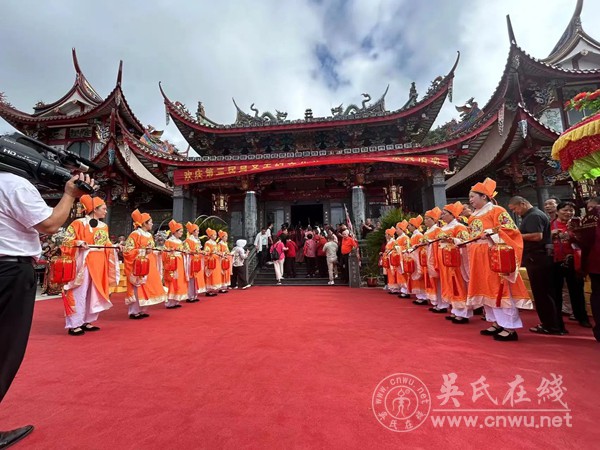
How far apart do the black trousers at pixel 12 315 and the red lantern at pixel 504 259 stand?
3528 mm

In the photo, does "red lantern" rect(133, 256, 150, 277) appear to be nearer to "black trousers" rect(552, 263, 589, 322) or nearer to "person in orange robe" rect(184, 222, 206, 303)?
"person in orange robe" rect(184, 222, 206, 303)

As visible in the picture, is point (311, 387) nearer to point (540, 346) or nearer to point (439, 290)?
point (540, 346)

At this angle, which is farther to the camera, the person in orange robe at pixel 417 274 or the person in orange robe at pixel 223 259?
the person in orange robe at pixel 223 259

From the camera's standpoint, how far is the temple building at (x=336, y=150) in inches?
382

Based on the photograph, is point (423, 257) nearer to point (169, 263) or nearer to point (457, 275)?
point (457, 275)

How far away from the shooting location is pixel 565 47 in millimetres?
10953

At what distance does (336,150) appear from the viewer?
11203mm

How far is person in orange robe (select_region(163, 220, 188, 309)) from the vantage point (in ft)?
17.4

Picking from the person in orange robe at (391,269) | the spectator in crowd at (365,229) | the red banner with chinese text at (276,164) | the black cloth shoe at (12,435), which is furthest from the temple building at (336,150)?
the black cloth shoe at (12,435)

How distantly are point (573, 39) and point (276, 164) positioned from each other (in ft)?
38.7

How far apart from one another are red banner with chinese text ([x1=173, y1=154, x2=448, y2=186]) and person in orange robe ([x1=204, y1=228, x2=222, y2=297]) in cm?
416

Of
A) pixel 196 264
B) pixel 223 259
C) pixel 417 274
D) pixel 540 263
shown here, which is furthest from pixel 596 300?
pixel 223 259

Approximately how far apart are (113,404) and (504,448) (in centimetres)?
193

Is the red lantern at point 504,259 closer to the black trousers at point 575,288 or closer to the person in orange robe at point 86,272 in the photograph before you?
the black trousers at point 575,288
